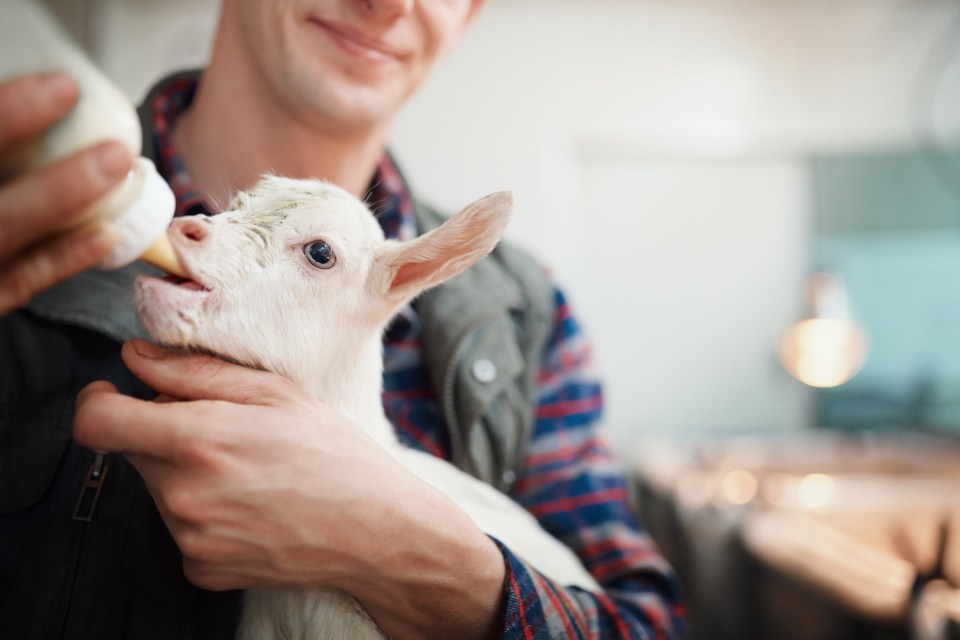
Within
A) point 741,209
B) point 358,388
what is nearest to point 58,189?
point 358,388

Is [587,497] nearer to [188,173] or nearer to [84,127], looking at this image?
[188,173]

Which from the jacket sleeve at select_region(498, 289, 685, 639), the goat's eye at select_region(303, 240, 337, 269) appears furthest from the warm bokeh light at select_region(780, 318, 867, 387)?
the goat's eye at select_region(303, 240, 337, 269)

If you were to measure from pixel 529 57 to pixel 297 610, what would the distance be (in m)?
3.35

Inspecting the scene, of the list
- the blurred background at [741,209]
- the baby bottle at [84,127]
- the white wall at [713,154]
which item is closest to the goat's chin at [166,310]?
the baby bottle at [84,127]

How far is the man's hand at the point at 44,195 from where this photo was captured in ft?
1.40

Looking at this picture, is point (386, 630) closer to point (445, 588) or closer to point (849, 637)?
point (445, 588)

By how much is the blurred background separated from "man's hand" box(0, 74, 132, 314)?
8.61 feet

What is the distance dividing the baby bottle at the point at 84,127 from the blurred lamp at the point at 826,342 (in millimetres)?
3403

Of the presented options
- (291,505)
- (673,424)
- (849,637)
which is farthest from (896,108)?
(291,505)

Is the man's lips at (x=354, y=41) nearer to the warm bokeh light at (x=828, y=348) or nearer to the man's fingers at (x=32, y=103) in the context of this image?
the man's fingers at (x=32, y=103)

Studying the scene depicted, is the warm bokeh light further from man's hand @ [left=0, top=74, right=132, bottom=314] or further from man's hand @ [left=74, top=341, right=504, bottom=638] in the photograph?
man's hand @ [left=0, top=74, right=132, bottom=314]

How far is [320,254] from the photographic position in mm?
727

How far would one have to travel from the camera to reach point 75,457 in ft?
2.50

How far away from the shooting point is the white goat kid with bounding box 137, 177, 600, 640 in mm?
621
